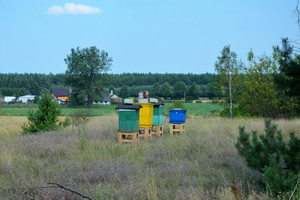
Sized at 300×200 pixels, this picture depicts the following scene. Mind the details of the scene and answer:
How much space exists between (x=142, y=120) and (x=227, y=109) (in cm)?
1047

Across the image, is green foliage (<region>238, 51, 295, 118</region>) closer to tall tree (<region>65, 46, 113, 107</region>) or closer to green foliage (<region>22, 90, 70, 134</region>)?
green foliage (<region>22, 90, 70, 134</region>)

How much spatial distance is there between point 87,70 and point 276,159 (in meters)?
58.1

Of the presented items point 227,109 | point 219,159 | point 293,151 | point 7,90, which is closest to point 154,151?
point 219,159

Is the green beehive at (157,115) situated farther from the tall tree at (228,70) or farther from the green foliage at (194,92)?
the green foliage at (194,92)

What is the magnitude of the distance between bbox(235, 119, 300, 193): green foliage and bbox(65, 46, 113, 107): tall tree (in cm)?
5467

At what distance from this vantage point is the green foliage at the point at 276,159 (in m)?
4.22

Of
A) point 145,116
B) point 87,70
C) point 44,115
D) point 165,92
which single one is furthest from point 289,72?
point 165,92

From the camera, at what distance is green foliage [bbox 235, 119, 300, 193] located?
4223 mm

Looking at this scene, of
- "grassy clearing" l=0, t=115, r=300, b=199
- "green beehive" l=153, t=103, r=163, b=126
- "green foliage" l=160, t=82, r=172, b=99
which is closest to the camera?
"grassy clearing" l=0, t=115, r=300, b=199

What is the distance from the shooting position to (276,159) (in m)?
4.60

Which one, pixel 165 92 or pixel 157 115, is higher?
pixel 165 92

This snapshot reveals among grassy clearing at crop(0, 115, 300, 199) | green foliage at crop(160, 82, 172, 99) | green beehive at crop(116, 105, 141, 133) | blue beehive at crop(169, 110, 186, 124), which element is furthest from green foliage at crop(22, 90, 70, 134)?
green foliage at crop(160, 82, 172, 99)

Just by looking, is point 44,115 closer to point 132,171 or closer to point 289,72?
point 132,171

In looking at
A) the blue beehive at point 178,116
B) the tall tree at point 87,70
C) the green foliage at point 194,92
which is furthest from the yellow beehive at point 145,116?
the green foliage at point 194,92
